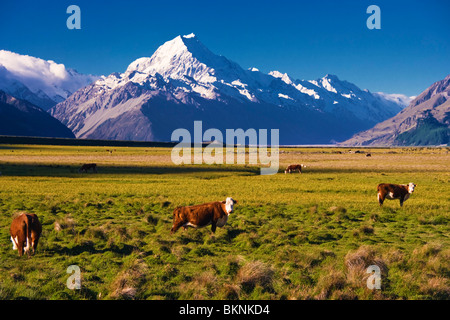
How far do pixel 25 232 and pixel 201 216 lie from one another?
6662 millimetres

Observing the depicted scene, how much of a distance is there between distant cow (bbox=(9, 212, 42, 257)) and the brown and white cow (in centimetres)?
556

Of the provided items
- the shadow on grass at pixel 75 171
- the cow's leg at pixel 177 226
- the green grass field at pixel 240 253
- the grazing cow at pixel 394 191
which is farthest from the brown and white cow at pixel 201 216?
the shadow on grass at pixel 75 171

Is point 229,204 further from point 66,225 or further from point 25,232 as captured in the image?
point 66,225

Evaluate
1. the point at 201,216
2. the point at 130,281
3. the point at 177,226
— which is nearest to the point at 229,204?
the point at 201,216

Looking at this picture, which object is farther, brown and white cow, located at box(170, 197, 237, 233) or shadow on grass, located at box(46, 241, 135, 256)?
brown and white cow, located at box(170, 197, 237, 233)

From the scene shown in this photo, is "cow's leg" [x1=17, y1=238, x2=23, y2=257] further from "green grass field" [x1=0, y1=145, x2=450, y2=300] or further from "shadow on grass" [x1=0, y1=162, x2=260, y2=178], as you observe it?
"shadow on grass" [x1=0, y1=162, x2=260, y2=178]

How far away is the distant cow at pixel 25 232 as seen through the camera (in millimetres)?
12602

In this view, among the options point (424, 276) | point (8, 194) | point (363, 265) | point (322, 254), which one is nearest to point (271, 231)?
point (322, 254)

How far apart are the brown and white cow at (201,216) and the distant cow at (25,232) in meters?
5.56

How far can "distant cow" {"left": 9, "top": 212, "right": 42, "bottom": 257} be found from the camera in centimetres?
1260

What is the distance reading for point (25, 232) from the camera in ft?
41.6

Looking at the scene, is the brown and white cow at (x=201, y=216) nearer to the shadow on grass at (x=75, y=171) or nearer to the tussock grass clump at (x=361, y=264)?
the tussock grass clump at (x=361, y=264)

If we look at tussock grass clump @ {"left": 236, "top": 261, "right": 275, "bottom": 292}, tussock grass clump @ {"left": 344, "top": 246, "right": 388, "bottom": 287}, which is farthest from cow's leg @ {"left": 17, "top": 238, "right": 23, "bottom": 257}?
tussock grass clump @ {"left": 344, "top": 246, "right": 388, "bottom": 287}
